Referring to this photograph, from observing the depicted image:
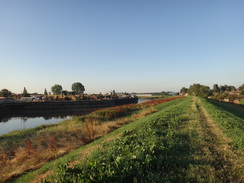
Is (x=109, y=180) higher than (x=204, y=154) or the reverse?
higher

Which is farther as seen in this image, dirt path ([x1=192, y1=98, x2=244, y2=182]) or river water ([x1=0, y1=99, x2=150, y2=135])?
river water ([x1=0, y1=99, x2=150, y2=135])

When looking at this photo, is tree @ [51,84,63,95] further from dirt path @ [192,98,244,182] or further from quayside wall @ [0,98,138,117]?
dirt path @ [192,98,244,182]

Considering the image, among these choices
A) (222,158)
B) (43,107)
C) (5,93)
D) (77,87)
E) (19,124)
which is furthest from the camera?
(77,87)

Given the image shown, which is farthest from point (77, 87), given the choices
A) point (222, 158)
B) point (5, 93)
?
point (222, 158)

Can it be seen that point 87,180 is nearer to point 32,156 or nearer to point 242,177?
point 242,177

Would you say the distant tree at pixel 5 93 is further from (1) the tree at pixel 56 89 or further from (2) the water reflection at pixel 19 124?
(2) the water reflection at pixel 19 124

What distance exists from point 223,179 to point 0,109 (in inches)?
2686

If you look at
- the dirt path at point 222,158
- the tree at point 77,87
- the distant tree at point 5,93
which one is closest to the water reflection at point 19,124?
the dirt path at point 222,158

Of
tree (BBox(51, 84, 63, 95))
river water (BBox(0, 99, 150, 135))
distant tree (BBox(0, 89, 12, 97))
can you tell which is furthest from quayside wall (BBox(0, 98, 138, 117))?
tree (BBox(51, 84, 63, 95))

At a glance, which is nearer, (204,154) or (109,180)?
(109,180)

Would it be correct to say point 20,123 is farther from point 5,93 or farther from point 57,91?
point 57,91

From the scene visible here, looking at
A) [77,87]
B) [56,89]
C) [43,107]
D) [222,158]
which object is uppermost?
[77,87]

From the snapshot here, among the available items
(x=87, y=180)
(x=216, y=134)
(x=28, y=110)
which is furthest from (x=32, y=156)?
(x=28, y=110)

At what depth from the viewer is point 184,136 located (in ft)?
25.9
